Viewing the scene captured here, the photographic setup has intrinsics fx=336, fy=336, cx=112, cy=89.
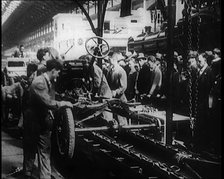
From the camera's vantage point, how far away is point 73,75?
6.79m

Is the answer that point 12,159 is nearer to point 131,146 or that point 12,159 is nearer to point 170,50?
point 131,146

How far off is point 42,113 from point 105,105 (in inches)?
67.4

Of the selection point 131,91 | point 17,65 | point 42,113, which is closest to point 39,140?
point 42,113

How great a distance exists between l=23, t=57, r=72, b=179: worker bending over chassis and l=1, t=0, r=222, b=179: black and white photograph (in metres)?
0.01

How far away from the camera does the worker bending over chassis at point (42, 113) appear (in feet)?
12.8

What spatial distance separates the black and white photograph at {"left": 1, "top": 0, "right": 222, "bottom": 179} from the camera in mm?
4023

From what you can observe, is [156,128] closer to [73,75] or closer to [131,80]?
[73,75]

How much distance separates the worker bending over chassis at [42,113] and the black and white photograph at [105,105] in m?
0.01

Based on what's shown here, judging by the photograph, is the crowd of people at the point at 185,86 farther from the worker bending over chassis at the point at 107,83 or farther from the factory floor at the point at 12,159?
the factory floor at the point at 12,159

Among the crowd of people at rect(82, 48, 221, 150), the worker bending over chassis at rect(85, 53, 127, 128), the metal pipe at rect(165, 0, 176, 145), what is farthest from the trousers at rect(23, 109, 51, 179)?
the worker bending over chassis at rect(85, 53, 127, 128)

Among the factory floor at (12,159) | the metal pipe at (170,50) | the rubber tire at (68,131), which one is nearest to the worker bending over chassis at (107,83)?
the rubber tire at (68,131)

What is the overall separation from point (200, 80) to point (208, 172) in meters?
2.33

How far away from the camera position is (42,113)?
4070 millimetres

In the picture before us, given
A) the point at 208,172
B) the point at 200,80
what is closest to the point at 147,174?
the point at 208,172
